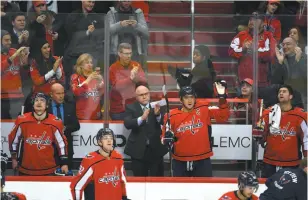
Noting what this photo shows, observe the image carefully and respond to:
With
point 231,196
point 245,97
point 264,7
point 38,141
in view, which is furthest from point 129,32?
point 231,196

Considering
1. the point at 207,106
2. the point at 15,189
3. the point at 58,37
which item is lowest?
the point at 15,189

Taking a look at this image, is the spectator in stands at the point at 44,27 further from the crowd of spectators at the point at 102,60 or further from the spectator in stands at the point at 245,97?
the spectator in stands at the point at 245,97

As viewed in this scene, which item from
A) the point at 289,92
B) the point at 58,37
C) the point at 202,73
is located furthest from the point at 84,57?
the point at 289,92

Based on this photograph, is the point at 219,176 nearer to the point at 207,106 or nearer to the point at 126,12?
the point at 207,106

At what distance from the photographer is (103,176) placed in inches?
388

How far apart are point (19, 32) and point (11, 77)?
46cm

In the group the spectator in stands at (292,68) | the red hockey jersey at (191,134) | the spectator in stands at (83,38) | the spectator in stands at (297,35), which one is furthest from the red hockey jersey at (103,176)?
the spectator in stands at (297,35)

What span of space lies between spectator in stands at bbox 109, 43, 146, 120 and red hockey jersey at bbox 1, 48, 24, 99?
931mm

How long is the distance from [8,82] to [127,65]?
1217 mm

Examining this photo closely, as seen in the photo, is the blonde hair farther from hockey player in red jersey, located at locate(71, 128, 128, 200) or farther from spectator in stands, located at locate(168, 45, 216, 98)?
hockey player in red jersey, located at locate(71, 128, 128, 200)

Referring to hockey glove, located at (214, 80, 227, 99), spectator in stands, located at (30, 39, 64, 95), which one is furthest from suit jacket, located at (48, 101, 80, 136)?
hockey glove, located at (214, 80, 227, 99)

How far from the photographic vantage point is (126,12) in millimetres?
11852

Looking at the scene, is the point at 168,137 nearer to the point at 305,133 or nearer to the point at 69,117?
the point at 69,117

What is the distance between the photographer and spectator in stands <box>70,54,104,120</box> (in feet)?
36.3
